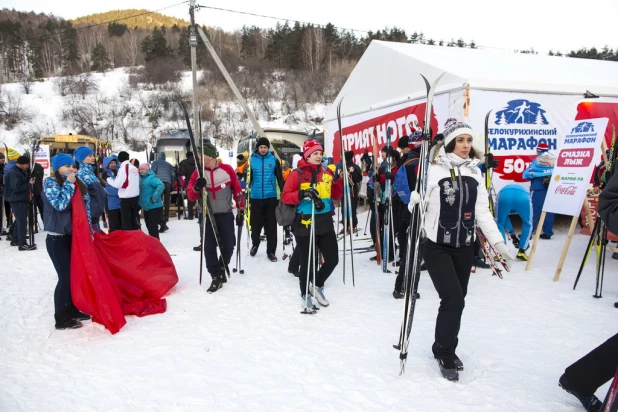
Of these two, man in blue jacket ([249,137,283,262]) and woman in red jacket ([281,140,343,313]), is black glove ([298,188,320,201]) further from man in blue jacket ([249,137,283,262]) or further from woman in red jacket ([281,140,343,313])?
man in blue jacket ([249,137,283,262])

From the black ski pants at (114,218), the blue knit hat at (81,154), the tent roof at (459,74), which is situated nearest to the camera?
the blue knit hat at (81,154)

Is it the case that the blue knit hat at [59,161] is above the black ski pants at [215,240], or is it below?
above

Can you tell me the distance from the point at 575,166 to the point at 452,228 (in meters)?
3.51

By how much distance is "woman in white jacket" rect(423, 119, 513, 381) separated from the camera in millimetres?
2666

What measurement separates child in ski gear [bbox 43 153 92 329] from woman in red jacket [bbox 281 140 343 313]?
195 centimetres

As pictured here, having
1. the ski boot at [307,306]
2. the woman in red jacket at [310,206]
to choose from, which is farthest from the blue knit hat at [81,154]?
the ski boot at [307,306]

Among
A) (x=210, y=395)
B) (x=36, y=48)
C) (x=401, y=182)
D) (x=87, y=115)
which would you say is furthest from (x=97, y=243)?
(x=36, y=48)

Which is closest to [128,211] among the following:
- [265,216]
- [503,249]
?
[265,216]

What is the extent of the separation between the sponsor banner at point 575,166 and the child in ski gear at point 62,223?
5.49m

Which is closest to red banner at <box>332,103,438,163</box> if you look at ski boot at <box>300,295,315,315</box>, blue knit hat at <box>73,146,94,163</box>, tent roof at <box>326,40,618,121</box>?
tent roof at <box>326,40,618,121</box>

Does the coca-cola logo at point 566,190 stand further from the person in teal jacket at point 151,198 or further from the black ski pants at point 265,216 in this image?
the person in teal jacket at point 151,198

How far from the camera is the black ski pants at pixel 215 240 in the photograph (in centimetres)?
479

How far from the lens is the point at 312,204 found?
13.1ft

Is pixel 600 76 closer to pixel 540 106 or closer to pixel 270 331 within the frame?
pixel 540 106
